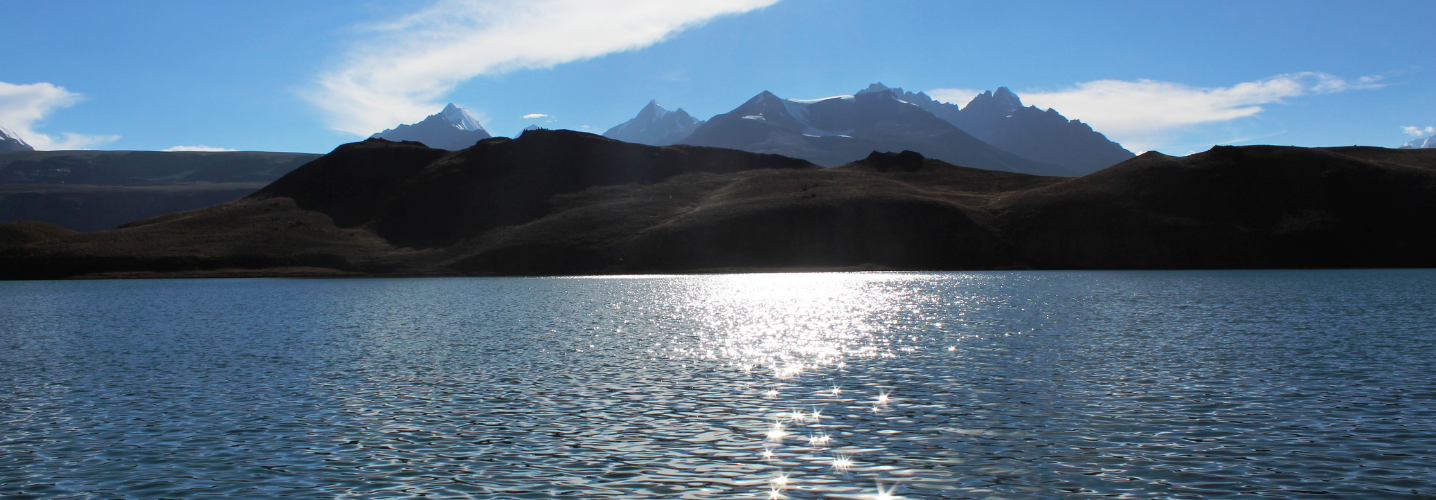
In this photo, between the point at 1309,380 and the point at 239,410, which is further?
the point at 1309,380

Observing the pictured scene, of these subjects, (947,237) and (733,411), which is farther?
(947,237)

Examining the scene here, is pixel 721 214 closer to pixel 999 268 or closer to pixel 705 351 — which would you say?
pixel 999 268

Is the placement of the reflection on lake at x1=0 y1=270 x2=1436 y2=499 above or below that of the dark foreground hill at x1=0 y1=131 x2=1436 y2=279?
below

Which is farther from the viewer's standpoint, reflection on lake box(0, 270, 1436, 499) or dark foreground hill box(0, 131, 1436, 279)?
dark foreground hill box(0, 131, 1436, 279)

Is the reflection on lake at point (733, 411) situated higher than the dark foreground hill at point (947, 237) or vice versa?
the dark foreground hill at point (947, 237)

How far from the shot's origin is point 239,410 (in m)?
24.1

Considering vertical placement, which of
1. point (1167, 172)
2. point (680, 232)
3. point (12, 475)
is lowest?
point (12, 475)

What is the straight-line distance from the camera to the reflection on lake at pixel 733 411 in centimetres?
1614

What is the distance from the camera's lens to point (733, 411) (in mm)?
23344

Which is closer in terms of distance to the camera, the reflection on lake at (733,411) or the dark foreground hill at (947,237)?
the reflection on lake at (733,411)

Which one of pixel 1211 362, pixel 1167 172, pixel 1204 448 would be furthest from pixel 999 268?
pixel 1204 448

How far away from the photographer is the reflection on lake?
635 inches

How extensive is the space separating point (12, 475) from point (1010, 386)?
2548cm

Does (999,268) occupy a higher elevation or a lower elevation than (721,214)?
lower
